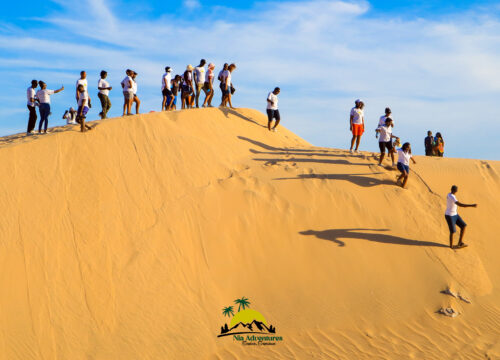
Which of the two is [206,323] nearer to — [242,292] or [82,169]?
[242,292]

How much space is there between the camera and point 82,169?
989cm

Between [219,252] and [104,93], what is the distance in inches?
226

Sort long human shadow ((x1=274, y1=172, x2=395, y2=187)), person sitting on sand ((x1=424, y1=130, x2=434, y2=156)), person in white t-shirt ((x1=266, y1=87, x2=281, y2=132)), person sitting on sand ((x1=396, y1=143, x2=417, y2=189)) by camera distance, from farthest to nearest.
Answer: person sitting on sand ((x1=424, y1=130, x2=434, y2=156)) → person in white t-shirt ((x1=266, y1=87, x2=281, y2=132)) → long human shadow ((x1=274, y1=172, x2=395, y2=187)) → person sitting on sand ((x1=396, y1=143, x2=417, y2=189))

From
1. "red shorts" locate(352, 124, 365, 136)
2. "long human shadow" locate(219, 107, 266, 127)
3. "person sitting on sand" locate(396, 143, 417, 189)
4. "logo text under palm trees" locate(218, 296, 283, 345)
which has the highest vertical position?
"long human shadow" locate(219, 107, 266, 127)

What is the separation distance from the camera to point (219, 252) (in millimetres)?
8867

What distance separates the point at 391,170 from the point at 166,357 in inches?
264

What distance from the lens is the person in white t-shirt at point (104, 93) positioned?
38.2ft

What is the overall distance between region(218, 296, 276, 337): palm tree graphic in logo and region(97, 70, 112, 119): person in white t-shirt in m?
6.79

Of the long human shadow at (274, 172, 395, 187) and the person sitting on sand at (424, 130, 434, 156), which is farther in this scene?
the person sitting on sand at (424, 130, 434, 156)

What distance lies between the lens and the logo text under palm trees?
7750 mm

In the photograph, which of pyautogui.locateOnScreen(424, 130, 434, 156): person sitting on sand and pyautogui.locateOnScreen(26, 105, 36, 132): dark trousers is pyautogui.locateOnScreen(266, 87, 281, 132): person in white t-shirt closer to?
pyautogui.locateOnScreen(424, 130, 434, 156): person sitting on sand

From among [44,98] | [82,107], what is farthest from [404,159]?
[44,98]

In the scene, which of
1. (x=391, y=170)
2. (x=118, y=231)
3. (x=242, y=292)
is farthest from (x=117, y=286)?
(x=391, y=170)

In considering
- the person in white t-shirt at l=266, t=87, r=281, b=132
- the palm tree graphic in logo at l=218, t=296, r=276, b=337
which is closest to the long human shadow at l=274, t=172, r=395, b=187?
the person in white t-shirt at l=266, t=87, r=281, b=132
